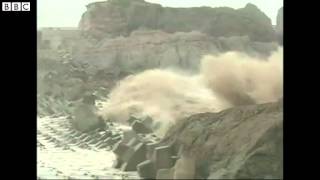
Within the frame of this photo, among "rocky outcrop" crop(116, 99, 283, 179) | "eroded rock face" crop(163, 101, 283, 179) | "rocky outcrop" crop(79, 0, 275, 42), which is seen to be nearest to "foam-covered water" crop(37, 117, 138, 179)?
"rocky outcrop" crop(116, 99, 283, 179)

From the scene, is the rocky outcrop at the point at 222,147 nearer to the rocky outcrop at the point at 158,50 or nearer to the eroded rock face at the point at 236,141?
the eroded rock face at the point at 236,141

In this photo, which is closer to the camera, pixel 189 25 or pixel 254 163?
pixel 254 163

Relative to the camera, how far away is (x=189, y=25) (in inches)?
115

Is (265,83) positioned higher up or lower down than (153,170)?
higher up

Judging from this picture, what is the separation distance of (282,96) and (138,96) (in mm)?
734

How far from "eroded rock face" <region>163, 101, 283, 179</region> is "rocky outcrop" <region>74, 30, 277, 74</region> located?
1.00 ft

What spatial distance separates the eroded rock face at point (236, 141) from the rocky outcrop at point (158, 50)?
304 mm

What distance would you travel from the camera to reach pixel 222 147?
2.78 meters

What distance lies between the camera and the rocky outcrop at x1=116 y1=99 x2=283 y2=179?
2.73m

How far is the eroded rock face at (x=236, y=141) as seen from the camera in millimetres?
2725
